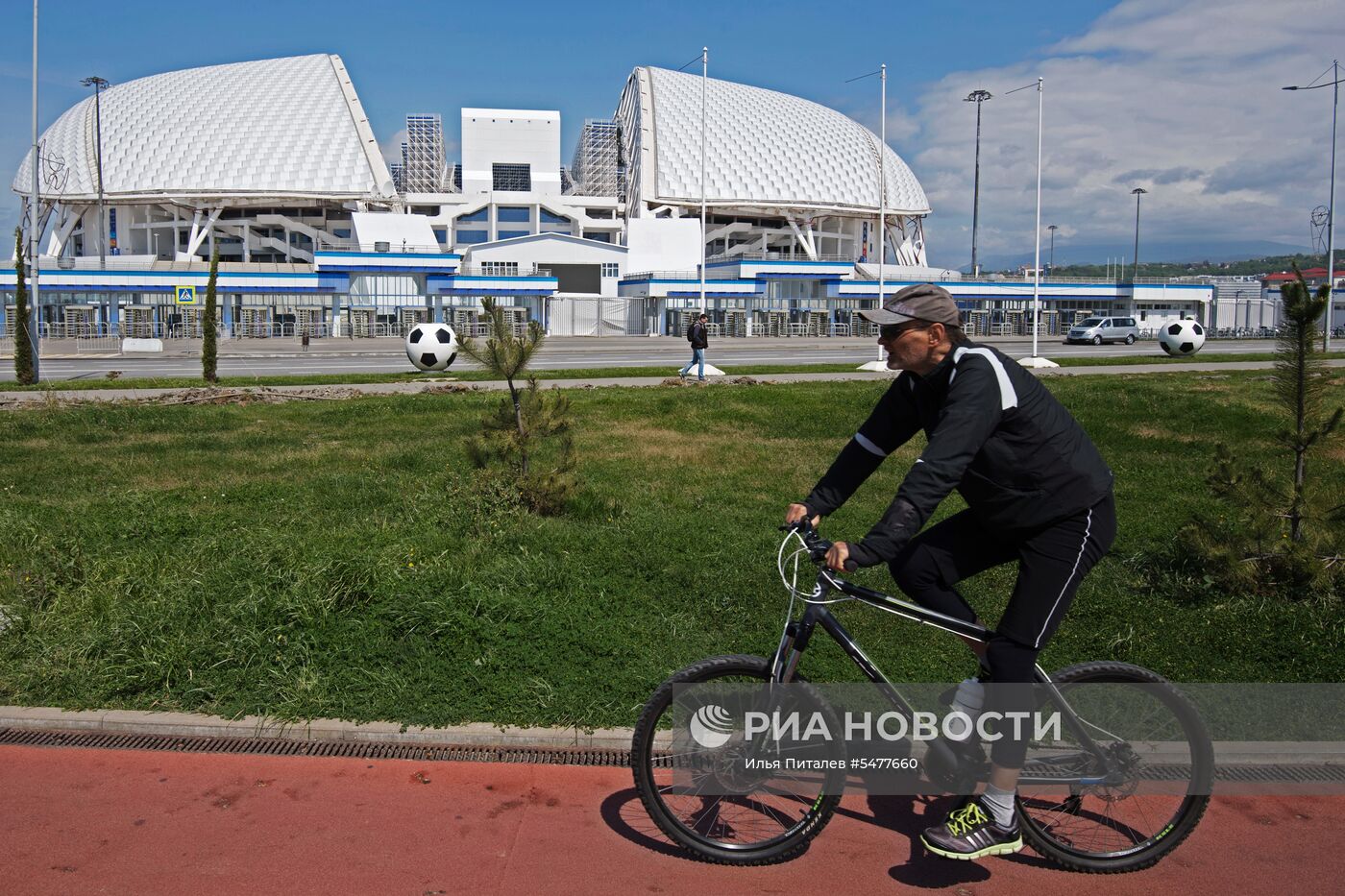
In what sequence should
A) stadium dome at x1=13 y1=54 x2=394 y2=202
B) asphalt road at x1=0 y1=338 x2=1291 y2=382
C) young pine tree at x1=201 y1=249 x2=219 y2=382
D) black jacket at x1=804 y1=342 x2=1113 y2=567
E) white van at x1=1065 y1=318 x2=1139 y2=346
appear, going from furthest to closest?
stadium dome at x1=13 y1=54 x2=394 y2=202, white van at x1=1065 y1=318 x2=1139 y2=346, asphalt road at x1=0 y1=338 x2=1291 y2=382, young pine tree at x1=201 y1=249 x2=219 y2=382, black jacket at x1=804 y1=342 x2=1113 y2=567

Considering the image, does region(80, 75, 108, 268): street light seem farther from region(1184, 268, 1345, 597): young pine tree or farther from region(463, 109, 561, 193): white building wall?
region(1184, 268, 1345, 597): young pine tree

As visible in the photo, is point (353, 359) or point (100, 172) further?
point (100, 172)

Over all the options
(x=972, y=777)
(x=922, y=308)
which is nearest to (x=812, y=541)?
(x=922, y=308)

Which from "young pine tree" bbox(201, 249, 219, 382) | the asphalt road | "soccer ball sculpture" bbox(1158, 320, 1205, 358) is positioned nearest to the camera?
"young pine tree" bbox(201, 249, 219, 382)

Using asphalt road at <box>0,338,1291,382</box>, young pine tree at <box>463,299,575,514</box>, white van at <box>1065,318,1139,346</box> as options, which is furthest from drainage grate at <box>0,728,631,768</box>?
white van at <box>1065,318,1139,346</box>

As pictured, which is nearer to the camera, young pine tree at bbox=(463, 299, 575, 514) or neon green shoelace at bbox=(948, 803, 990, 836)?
neon green shoelace at bbox=(948, 803, 990, 836)

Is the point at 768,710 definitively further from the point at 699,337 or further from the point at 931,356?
the point at 699,337

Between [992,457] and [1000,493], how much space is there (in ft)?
0.40

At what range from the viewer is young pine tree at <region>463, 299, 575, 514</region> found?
7648 millimetres

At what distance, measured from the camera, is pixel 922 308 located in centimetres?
332

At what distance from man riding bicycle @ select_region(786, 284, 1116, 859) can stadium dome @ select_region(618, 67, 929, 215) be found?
71.5m

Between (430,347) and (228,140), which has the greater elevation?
(228,140)

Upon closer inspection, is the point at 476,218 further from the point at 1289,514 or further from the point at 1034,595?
the point at 1034,595

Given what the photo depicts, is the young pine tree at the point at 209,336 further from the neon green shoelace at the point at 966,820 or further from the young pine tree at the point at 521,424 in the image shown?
the neon green shoelace at the point at 966,820
